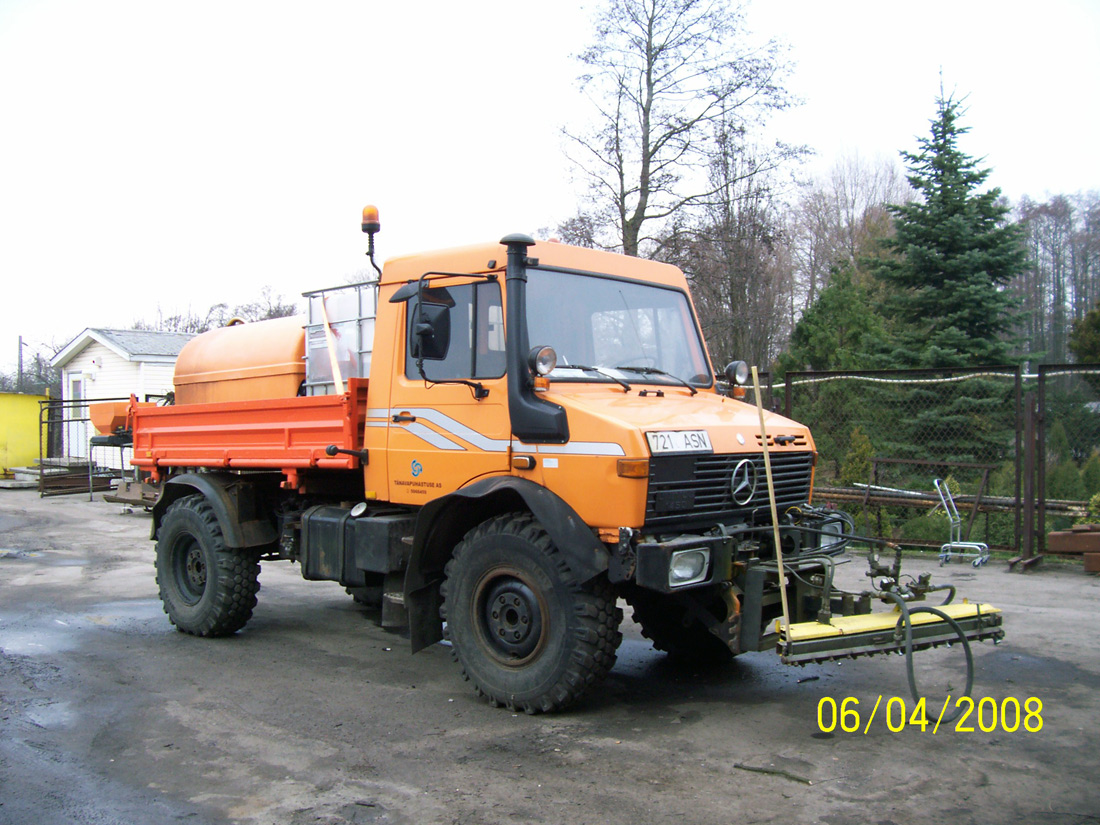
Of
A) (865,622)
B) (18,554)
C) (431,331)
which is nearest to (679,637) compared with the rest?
(865,622)

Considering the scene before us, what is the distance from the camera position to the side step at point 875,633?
4555mm

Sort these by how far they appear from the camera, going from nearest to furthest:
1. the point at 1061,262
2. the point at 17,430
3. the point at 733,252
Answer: the point at 733,252, the point at 17,430, the point at 1061,262

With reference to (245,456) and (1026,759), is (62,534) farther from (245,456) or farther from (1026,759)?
(1026,759)

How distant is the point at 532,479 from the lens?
17.5 feet

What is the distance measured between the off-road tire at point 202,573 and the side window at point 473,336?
2.78m

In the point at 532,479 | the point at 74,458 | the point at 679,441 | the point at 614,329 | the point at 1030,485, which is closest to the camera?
the point at 679,441

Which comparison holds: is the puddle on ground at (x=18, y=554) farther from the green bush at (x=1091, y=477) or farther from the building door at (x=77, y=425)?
the green bush at (x=1091, y=477)

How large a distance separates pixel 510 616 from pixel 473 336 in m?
1.75

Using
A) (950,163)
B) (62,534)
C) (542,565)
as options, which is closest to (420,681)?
(542,565)

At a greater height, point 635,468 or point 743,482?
point 635,468

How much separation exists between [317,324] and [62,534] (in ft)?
34.3

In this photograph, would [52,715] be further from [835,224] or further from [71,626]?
[835,224]

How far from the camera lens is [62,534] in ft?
49.3

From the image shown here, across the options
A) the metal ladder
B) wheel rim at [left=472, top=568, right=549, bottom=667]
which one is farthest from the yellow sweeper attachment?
the metal ladder
